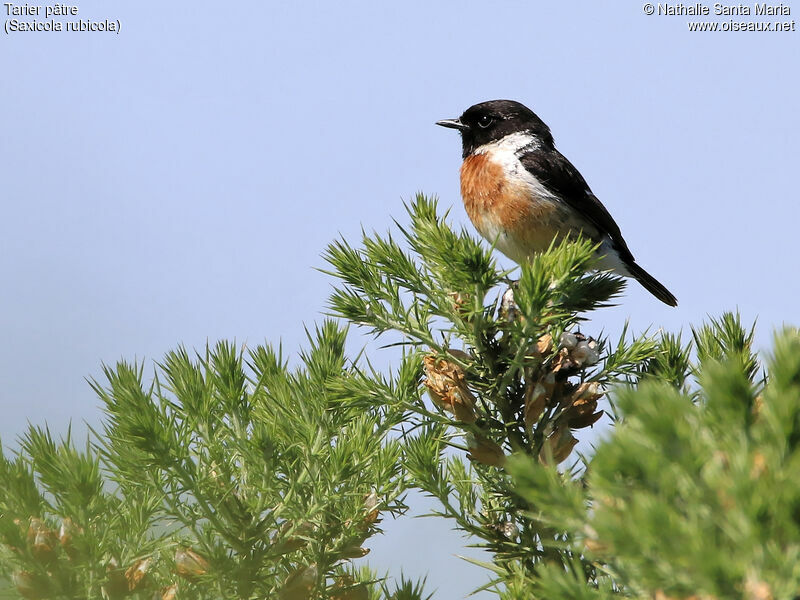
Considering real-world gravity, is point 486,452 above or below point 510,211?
below

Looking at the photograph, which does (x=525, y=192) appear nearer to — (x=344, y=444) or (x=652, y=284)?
(x=652, y=284)

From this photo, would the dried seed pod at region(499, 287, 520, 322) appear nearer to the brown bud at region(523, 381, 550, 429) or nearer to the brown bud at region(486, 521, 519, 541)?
the brown bud at region(523, 381, 550, 429)

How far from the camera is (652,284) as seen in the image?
5.36m

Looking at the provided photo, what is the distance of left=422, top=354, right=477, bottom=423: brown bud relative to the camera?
1.94 m

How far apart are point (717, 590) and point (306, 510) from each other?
1111mm

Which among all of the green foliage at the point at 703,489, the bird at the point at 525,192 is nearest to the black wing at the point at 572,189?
the bird at the point at 525,192

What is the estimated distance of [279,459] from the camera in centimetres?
191

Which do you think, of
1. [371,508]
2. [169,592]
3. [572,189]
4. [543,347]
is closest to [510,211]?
[572,189]

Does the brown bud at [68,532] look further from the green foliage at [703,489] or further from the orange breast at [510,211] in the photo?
the orange breast at [510,211]

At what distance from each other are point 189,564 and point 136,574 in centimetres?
11

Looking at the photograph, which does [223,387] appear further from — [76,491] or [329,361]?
[76,491]

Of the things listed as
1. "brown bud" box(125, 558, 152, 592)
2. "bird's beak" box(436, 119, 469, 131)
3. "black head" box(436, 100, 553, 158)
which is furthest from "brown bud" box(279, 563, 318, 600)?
"bird's beak" box(436, 119, 469, 131)

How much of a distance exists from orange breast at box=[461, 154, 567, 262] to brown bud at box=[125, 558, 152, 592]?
2.93 metres

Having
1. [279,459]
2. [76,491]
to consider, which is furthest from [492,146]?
[76,491]
